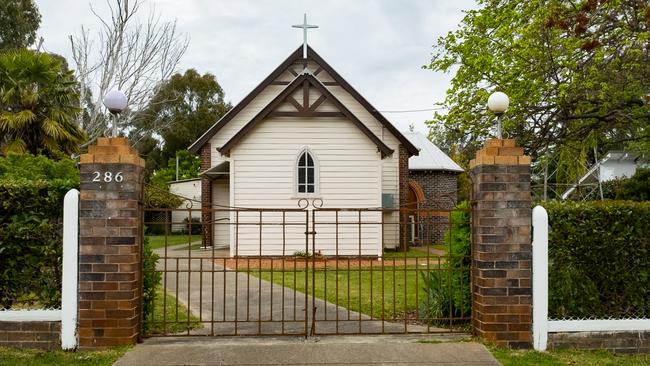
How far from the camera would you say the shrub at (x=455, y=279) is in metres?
6.32

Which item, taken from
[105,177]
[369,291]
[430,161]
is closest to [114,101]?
[105,177]

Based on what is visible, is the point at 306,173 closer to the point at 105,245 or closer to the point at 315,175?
the point at 315,175

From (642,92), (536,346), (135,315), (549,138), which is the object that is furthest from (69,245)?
(642,92)

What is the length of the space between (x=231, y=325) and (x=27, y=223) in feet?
8.44

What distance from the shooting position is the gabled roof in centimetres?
1670

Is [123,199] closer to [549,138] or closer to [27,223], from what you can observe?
[27,223]

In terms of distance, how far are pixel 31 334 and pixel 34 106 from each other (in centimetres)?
932

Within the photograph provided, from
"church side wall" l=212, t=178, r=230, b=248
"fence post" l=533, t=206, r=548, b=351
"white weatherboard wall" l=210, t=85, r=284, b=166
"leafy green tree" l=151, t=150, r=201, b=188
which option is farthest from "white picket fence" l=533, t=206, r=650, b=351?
"leafy green tree" l=151, t=150, r=201, b=188

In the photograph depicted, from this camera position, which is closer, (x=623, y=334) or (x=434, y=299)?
(x=623, y=334)

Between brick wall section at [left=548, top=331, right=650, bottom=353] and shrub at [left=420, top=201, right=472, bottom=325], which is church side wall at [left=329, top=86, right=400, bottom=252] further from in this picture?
brick wall section at [left=548, top=331, right=650, bottom=353]

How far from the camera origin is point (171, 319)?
719 centimetres

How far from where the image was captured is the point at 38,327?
5.47 meters

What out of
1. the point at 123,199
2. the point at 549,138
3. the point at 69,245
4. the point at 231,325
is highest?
the point at 549,138

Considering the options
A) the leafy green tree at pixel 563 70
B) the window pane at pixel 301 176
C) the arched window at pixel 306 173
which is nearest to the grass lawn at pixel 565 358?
the leafy green tree at pixel 563 70
